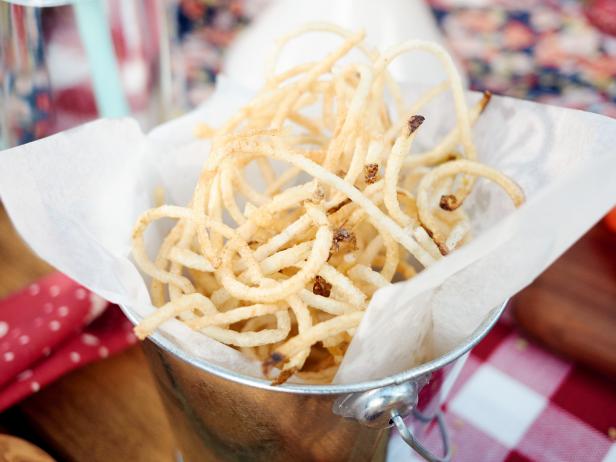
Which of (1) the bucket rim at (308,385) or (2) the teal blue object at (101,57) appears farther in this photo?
(2) the teal blue object at (101,57)

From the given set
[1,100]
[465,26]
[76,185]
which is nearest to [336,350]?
[76,185]

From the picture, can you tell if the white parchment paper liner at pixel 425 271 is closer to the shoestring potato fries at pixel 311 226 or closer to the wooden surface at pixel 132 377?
the shoestring potato fries at pixel 311 226

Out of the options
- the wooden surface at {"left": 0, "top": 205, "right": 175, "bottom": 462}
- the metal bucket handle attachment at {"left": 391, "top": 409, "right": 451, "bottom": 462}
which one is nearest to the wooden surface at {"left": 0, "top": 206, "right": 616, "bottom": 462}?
the wooden surface at {"left": 0, "top": 205, "right": 175, "bottom": 462}

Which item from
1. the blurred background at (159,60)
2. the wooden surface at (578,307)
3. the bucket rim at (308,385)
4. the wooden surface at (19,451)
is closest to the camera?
the bucket rim at (308,385)

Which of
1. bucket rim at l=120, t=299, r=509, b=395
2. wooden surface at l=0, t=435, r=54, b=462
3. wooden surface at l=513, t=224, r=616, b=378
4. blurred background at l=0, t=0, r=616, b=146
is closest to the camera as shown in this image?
bucket rim at l=120, t=299, r=509, b=395

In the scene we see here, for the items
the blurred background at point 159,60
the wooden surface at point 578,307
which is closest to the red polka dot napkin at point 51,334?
the blurred background at point 159,60

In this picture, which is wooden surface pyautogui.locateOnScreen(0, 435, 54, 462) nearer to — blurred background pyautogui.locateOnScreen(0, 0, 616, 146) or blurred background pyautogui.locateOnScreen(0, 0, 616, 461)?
blurred background pyautogui.locateOnScreen(0, 0, 616, 461)
